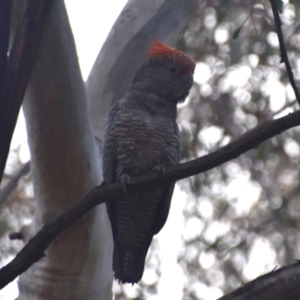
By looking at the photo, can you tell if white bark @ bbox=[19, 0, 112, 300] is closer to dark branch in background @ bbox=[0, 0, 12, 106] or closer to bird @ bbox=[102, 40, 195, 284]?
bird @ bbox=[102, 40, 195, 284]

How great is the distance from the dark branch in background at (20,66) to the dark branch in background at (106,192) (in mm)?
416

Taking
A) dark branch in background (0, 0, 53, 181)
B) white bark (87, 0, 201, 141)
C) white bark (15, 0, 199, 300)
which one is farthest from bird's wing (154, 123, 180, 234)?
dark branch in background (0, 0, 53, 181)

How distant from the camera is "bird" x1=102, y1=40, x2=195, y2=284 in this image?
2963mm

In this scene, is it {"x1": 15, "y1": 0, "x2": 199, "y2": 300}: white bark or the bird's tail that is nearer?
{"x1": 15, "y1": 0, "x2": 199, "y2": 300}: white bark

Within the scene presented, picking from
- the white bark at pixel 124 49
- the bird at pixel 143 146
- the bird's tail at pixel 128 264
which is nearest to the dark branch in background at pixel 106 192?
the bird at pixel 143 146

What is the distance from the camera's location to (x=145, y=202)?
3113 mm

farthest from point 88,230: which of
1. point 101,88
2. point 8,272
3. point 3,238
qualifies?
point 3,238

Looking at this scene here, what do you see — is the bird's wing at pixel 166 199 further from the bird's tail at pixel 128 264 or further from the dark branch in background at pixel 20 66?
the dark branch in background at pixel 20 66

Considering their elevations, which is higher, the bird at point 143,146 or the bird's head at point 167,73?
the bird's head at point 167,73

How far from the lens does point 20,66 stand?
2.38m

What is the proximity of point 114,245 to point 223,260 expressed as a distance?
371cm

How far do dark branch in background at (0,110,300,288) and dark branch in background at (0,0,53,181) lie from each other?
416 millimetres

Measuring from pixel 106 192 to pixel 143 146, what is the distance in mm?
721

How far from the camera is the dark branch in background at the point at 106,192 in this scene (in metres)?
2.05
